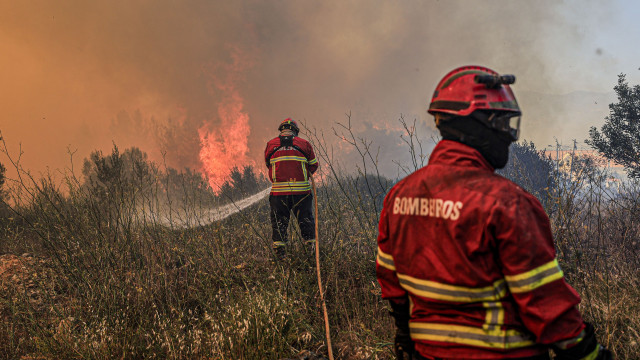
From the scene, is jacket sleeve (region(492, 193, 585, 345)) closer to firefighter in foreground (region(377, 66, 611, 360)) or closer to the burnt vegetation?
firefighter in foreground (region(377, 66, 611, 360))

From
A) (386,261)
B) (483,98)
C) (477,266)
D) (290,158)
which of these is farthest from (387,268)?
(290,158)

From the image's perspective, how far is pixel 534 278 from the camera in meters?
1.12

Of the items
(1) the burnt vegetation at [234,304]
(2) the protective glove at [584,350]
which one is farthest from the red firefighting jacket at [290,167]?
(2) the protective glove at [584,350]

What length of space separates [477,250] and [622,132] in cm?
1764

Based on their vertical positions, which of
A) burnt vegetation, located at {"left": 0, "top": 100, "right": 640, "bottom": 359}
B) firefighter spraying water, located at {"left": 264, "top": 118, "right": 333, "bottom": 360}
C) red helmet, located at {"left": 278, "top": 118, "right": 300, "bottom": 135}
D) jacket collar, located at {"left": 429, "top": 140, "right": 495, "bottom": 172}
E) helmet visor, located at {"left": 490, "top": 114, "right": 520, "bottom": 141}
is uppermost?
red helmet, located at {"left": 278, "top": 118, "right": 300, "bottom": 135}

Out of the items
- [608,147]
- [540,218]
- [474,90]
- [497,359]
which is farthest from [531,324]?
[608,147]

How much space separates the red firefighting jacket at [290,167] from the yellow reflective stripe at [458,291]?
4.49 meters

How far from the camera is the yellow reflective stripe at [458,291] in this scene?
1.20 metres

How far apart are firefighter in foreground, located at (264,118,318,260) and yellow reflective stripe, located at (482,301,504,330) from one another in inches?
181

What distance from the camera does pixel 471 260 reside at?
121cm

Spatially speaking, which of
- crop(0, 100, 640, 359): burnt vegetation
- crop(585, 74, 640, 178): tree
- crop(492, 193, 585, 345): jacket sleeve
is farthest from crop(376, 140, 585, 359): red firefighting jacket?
crop(585, 74, 640, 178): tree

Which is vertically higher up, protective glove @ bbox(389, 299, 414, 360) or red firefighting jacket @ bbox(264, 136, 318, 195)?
red firefighting jacket @ bbox(264, 136, 318, 195)

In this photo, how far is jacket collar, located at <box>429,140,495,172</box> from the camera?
133 cm

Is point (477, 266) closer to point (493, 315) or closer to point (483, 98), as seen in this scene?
point (493, 315)
